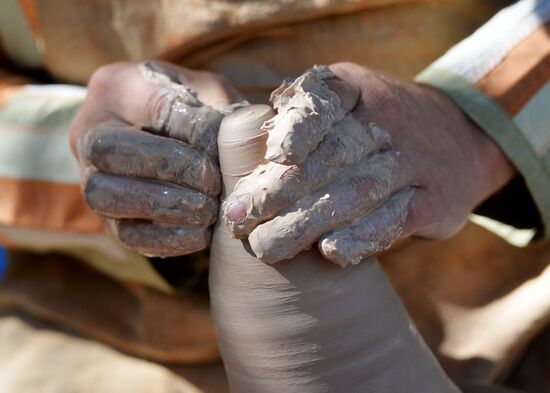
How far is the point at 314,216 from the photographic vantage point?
83 cm

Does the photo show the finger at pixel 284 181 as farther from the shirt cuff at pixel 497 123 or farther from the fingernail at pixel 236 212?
the shirt cuff at pixel 497 123

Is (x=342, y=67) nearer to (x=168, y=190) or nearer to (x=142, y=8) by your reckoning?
(x=168, y=190)

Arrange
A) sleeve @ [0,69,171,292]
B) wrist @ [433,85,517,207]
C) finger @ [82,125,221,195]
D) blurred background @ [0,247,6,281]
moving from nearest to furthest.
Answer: finger @ [82,125,221,195], wrist @ [433,85,517,207], sleeve @ [0,69,171,292], blurred background @ [0,247,6,281]

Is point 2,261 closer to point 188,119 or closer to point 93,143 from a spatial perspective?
point 93,143

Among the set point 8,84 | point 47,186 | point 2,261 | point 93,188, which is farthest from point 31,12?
point 93,188

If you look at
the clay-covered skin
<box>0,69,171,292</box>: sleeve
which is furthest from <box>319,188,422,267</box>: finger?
<box>0,69,171,292</box>: sleeve

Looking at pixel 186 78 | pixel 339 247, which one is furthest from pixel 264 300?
pixel 186 78

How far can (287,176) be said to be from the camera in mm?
826

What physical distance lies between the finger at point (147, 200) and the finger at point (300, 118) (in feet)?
0.50

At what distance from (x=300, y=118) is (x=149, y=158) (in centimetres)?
24

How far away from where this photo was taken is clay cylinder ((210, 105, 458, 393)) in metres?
0.87

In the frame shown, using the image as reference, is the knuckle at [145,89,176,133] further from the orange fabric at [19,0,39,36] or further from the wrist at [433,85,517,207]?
the orange fabric at [19,0,39,36]

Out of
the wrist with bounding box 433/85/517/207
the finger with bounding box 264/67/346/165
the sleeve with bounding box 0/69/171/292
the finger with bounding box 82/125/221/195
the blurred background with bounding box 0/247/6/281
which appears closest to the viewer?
the finger with bounding box 264/67/346/165

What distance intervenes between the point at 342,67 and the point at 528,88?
34 cm
